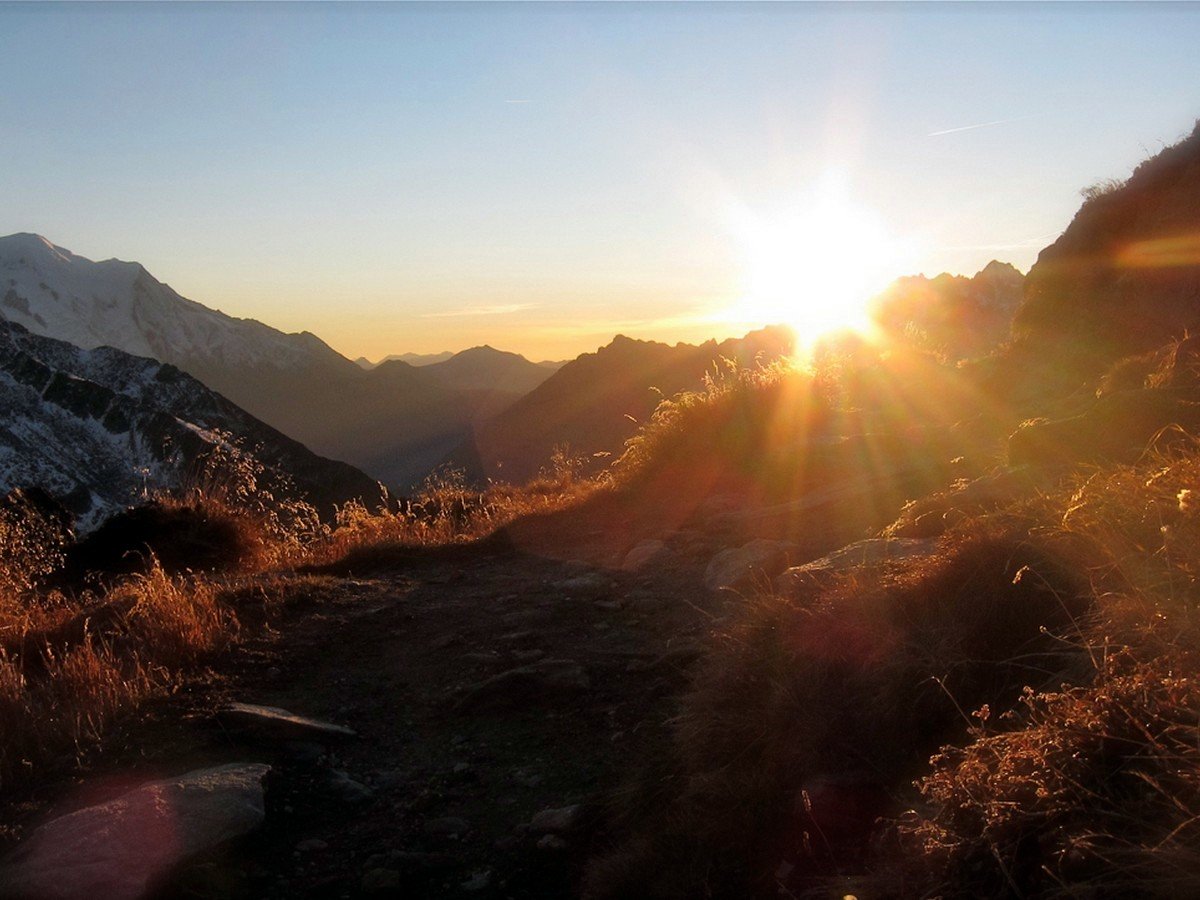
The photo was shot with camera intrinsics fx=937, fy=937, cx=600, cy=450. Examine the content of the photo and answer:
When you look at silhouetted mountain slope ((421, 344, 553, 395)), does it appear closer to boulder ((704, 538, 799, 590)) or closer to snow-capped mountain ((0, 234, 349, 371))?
snow-capped mountain ((0, 234, 349, 371))

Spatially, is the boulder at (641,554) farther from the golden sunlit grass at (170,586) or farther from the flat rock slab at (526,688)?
the flat rock slab at (526,688)

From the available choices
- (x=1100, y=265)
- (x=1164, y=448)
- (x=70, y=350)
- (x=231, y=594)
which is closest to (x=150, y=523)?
(x=231, y=594)

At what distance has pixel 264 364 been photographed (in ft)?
313

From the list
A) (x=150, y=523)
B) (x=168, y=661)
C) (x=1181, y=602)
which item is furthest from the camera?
(x=150, y=523)

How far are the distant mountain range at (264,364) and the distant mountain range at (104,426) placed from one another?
20336 millimetres

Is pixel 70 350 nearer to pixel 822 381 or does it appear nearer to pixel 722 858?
pixel 822 381

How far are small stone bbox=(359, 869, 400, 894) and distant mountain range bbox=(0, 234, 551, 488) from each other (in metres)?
65.5

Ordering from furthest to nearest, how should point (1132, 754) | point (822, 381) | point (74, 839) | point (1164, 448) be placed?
point (822, 381) → point (1164, 448) → point (74, 839) → point (1132, 754)

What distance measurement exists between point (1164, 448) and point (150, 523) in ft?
28.8

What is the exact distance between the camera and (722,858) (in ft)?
9.12

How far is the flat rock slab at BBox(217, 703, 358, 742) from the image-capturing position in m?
4.10

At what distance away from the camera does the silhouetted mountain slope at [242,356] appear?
254 feet

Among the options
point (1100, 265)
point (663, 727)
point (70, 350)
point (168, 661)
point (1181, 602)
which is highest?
point (70, 350)

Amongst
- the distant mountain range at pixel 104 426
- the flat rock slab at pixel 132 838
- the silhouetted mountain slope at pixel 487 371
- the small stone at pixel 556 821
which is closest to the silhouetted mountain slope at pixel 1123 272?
the small stone at pixel 556 821
